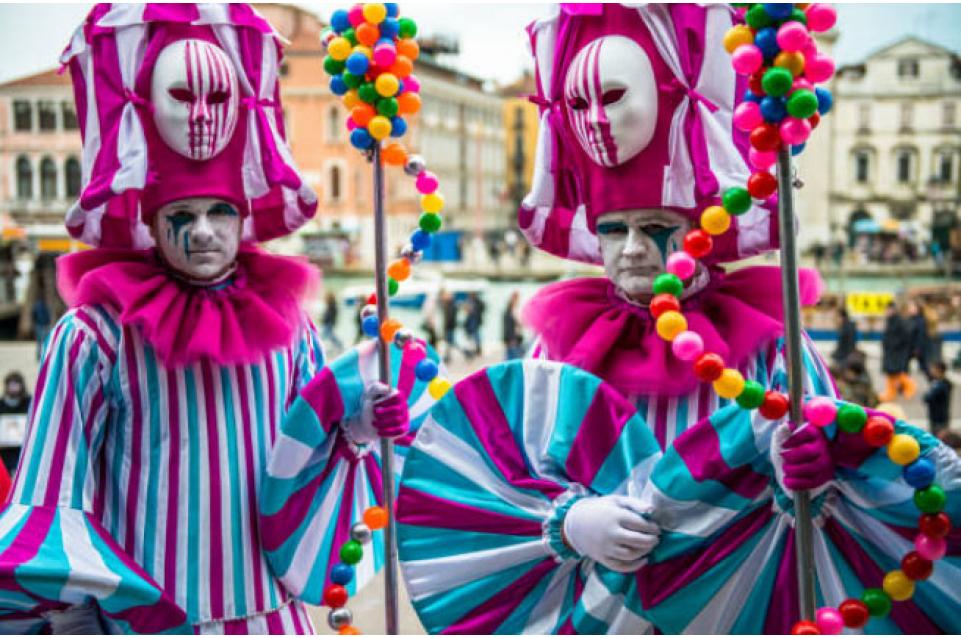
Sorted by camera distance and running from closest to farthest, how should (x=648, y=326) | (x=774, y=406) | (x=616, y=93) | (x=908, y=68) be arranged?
(x=774, y=406)
(x=616, y=93)
(x=648, y=326)
(x=908, y=68)

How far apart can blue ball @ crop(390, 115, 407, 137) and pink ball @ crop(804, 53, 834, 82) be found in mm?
1193

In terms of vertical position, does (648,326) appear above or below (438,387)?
above

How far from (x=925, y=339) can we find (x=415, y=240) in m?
8.76

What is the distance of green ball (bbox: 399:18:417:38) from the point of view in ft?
8.93

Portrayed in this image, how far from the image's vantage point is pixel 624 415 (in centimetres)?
215

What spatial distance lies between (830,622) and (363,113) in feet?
Result: 5.32

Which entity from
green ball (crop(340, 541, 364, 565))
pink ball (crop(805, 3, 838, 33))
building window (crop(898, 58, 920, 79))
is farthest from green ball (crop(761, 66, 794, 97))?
building window (crop(898, 58, 920, 79))

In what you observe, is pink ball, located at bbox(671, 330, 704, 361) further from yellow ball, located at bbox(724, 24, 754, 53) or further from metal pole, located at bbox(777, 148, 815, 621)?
yellow ball, located at bbox(724, 24, 754, 53)

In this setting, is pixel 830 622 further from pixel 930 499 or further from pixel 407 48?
pixel 407 48

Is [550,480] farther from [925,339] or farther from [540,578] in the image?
[925,339]

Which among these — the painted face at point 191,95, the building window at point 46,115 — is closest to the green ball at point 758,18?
the painted face at point 191,95

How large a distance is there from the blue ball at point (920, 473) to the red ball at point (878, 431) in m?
0.06

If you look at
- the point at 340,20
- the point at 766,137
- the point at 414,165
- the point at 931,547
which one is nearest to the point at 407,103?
the point at 414,165

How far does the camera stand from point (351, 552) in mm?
2727
